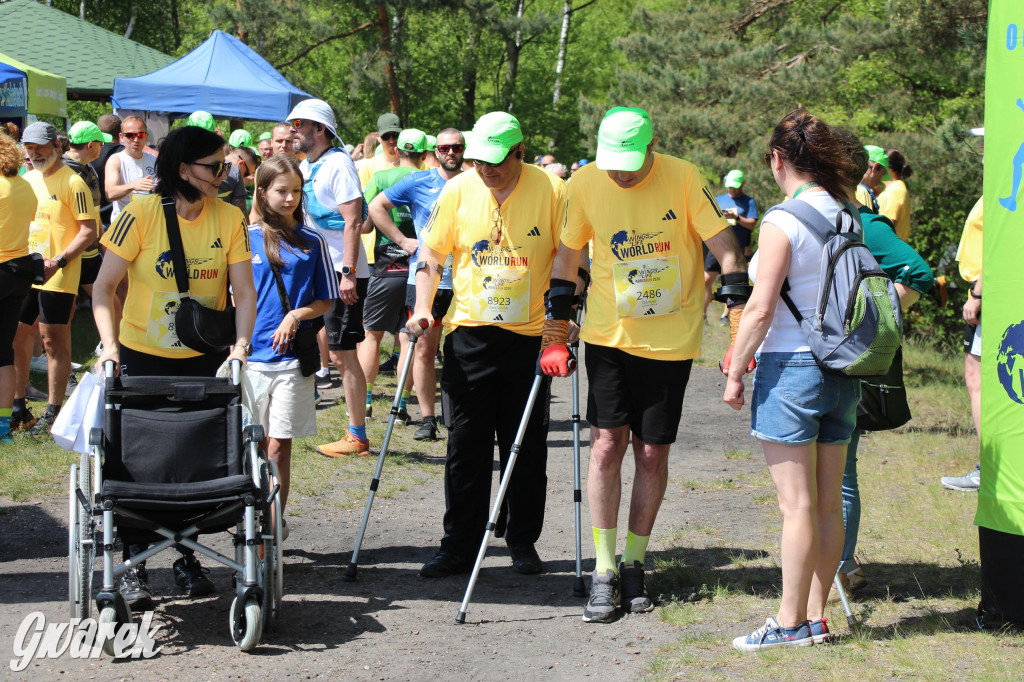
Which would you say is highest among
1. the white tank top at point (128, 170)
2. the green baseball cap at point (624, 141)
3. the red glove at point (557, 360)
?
the white tank top at point (128, 170)

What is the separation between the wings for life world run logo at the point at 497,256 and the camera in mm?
5062

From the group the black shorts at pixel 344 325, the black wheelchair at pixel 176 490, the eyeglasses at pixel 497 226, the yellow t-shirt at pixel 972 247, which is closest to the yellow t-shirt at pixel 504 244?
the eyeglasses at pixel 497 226

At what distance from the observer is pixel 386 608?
478 centimetres

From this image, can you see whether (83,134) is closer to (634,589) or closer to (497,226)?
(497,226)

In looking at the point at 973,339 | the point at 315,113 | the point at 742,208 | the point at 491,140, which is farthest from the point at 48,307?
the point at 742,208

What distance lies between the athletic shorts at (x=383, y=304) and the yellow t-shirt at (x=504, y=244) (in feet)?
11.7

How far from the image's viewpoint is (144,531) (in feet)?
13.8

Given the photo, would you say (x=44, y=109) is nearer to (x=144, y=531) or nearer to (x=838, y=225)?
(x=144, y=531)

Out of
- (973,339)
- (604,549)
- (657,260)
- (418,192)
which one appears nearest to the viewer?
(657,260)

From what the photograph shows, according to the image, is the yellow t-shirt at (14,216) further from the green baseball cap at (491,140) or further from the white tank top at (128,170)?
the green baseball cap at (491,140)

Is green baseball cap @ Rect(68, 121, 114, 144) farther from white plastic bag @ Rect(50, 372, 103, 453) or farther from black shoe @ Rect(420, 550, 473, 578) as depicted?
black shoe @ Rect(420, 550, 473, 578)

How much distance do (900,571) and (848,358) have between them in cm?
178

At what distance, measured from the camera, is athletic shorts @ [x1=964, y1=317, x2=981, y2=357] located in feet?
21.3

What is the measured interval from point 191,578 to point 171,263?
1.42m
